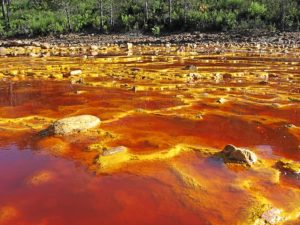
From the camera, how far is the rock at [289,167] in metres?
5.90

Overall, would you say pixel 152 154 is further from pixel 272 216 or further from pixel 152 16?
pixel 152 16

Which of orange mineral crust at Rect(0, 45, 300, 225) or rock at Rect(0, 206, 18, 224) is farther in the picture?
orange mineral crust at Rect(0, 45, 300, 225)

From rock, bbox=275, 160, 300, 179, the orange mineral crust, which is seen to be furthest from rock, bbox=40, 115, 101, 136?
rock, bbox=275, 160, 300, 179

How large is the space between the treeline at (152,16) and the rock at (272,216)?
29.2 meters

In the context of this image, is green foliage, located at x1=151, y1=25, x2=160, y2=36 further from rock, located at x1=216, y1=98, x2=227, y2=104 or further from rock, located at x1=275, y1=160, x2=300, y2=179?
rock, located at x1=275, y1=160, x2=300, y2=179

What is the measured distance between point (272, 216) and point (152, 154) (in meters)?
2.43

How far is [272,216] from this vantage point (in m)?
4.75

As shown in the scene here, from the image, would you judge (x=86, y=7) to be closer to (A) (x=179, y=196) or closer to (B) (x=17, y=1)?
(B) (x=17, y=1)

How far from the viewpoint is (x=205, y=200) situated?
203 inches

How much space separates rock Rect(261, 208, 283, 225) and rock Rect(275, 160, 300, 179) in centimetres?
112

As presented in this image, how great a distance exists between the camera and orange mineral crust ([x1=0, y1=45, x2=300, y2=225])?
4969 mm

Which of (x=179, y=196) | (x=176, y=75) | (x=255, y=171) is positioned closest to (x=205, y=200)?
(x=179, y=196)

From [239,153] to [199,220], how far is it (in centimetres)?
179

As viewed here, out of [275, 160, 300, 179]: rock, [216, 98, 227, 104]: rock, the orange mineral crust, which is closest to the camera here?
the orange mineral crust
